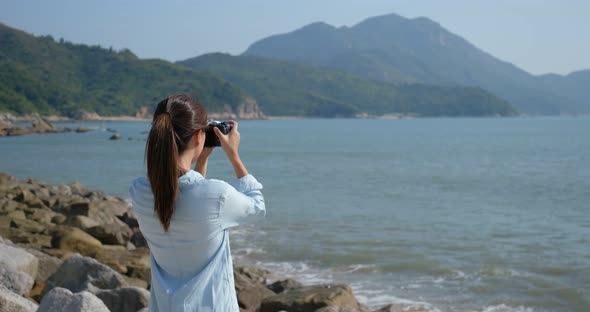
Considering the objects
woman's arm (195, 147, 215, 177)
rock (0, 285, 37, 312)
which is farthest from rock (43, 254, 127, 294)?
woman's arm (195, 147, 215, 177)

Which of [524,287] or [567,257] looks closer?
[524,287]

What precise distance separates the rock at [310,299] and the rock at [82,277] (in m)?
1.65

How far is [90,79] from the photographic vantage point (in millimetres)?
161000

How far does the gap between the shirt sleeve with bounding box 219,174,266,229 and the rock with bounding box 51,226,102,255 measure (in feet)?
25.6

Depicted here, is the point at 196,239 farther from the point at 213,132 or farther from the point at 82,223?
the point at 82,223

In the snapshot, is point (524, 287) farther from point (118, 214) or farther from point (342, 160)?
point (342, 160)

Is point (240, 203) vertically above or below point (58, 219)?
above

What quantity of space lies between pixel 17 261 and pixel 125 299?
146cm

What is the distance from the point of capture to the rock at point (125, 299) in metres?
5.80

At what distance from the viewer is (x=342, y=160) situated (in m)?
44.2

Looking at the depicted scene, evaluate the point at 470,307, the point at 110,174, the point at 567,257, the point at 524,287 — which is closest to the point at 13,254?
the point at 470,307

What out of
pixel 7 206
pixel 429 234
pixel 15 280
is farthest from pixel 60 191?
pixel 15 280

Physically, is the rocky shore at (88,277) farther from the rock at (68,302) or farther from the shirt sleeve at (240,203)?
the shirt sleeve at (240,203)

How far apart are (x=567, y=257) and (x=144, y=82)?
155 m
